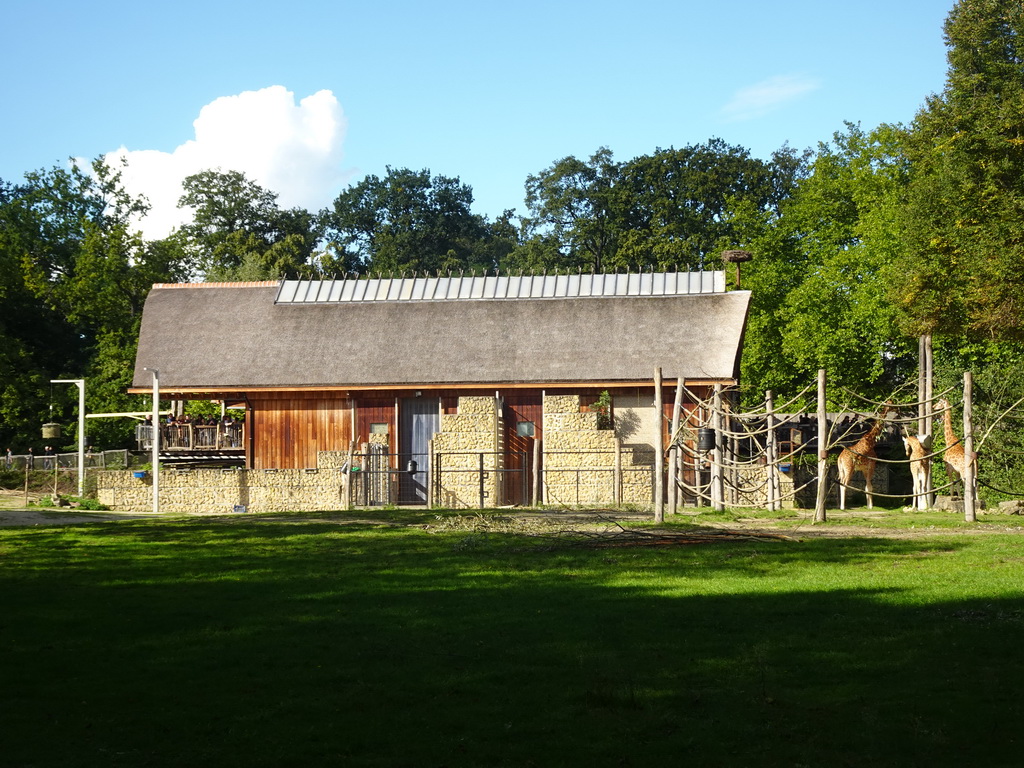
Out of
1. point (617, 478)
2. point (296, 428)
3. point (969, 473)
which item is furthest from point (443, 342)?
point (969, 473)

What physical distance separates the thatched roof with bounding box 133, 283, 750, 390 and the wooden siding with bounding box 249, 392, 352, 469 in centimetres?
91

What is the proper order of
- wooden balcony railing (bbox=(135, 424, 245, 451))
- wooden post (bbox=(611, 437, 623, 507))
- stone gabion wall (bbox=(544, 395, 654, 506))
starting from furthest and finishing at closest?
wooden balcony railing (bbox=(135, 424, 245, 451))
stone gabion wall (bbox=(544, 395, 654, 506))
wooden post (bbox=(611, 437, 623, 507))

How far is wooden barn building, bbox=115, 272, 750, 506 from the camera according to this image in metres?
33.4

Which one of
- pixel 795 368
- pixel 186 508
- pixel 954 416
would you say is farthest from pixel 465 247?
pixel 954 416

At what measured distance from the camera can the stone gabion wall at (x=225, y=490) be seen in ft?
107

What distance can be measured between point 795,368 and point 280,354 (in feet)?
59.3

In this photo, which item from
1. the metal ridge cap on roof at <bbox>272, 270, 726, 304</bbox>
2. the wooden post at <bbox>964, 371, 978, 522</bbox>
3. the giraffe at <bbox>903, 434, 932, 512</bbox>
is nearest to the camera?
the wooden post at <bbox>964, 371, 978, 522</bbox>

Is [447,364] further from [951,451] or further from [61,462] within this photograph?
[61,462]

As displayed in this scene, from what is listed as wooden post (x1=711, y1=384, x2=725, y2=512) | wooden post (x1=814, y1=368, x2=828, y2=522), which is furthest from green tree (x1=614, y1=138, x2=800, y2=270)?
wooden post (x1=814, y1=368, x2=828, y2=522)

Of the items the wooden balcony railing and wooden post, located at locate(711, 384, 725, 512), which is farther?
the wooden balcony railing

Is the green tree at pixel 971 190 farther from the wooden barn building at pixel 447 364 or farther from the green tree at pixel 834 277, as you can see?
the wooden barn building at pixel 447 364

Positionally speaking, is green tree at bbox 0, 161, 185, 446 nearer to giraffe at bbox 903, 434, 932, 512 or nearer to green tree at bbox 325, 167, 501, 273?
green tree at bbox 325, 167, 501, 273

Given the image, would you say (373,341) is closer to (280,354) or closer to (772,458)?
(280,354)

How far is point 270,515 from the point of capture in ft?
83.9
